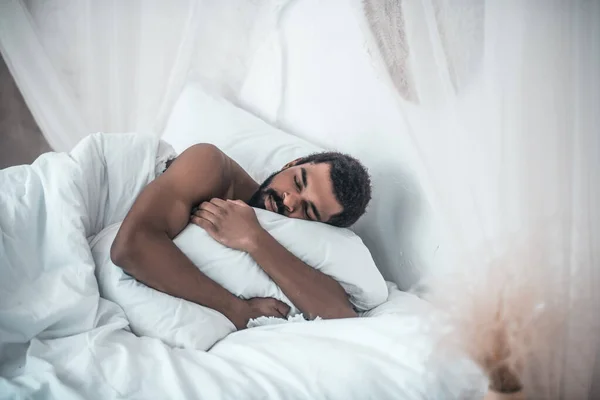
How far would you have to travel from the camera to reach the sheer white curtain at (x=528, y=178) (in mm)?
542

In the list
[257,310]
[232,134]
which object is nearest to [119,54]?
[232,134]

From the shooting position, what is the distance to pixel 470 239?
0.64 meters

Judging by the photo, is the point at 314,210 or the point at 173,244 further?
the point at 314,210

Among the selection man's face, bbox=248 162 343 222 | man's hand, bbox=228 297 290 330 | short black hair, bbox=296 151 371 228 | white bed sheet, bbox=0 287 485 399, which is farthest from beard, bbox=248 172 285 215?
white bed sheet, bbox=0 287 485 399

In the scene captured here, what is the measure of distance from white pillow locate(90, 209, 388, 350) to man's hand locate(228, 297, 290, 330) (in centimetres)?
1

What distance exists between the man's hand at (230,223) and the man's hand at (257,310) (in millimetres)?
111

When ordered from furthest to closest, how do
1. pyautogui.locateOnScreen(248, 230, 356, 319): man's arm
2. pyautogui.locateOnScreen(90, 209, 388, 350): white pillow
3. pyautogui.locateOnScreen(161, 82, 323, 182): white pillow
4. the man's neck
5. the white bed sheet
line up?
pyautogui.locateOnScreen(161, 82, 323, 182): white pillow
the man's neck
pyautogui.locateOnScreen(248, 230, 356, 319): man's arm
pyautogui.locateOnScreen(90, 209, 388, 350): white pillow
the white bed sheet

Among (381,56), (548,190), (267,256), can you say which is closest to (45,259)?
(267,256)

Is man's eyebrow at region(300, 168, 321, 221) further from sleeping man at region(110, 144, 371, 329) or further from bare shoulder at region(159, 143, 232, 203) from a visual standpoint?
bare shoulder at region(159, 143, 232, 203)

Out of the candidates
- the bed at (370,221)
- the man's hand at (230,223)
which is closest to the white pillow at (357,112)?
the bed at (370,221)

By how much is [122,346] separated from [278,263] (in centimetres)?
35

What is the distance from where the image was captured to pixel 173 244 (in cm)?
98

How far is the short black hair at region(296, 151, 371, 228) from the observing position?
109 centimetres

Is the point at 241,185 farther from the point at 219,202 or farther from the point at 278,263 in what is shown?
the point at 278,263
